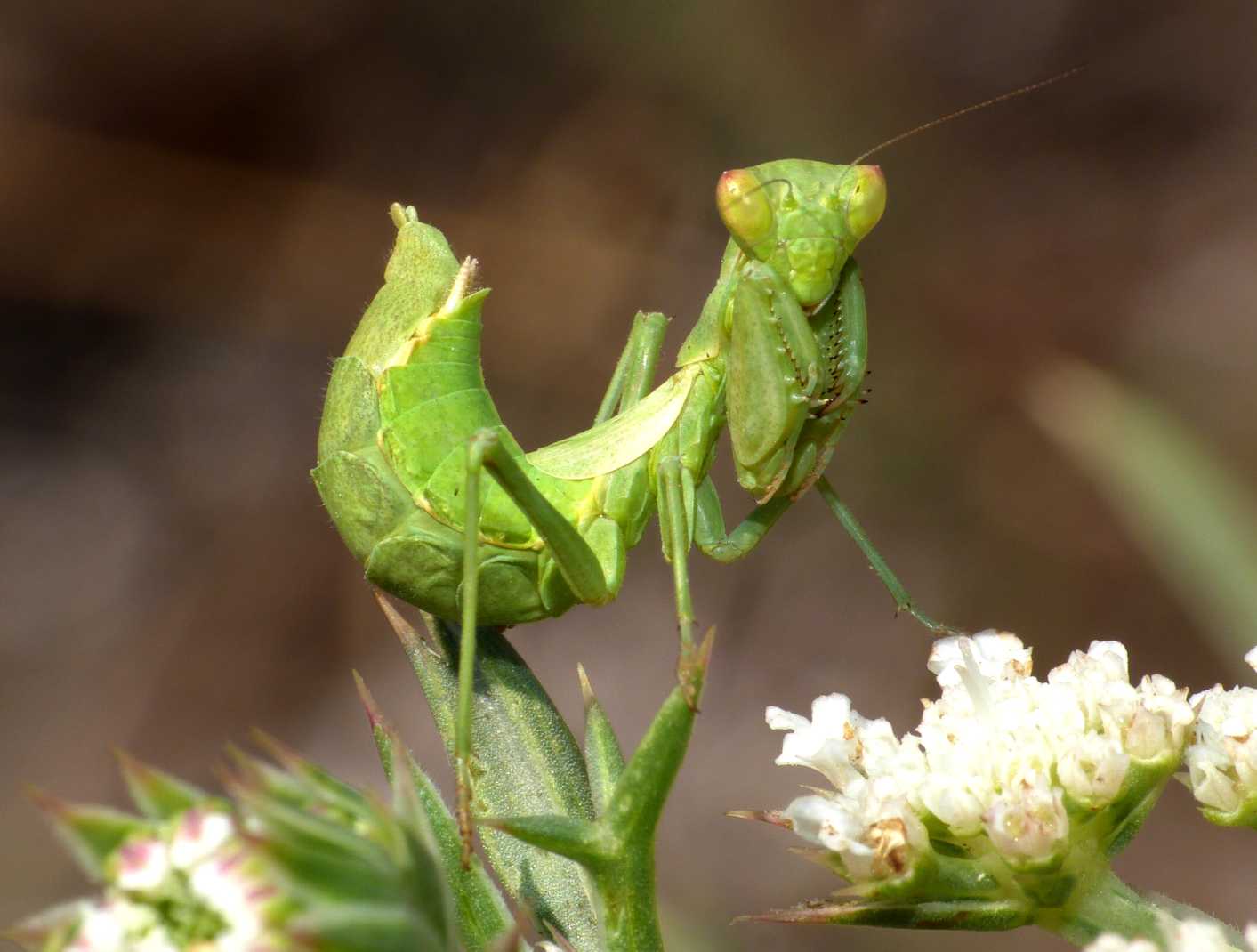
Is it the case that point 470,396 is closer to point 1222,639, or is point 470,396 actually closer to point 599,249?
point 1222,639

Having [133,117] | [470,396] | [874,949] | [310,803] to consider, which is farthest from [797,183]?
[133,117]

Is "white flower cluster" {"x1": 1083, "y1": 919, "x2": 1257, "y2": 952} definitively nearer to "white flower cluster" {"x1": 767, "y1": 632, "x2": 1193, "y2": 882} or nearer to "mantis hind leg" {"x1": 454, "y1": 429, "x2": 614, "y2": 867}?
"white flower cluster" {"x1": 767, "y1": 632, "x2": 1193, "y2": 882}

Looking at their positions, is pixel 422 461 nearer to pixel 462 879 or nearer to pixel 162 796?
pixel 462 879

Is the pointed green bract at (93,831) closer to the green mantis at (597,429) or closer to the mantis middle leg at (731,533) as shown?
the green mantis at (597,429)

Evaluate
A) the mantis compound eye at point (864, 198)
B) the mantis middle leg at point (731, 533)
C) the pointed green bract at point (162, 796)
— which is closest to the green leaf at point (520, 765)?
the mantis middle leg at point (731, 533)

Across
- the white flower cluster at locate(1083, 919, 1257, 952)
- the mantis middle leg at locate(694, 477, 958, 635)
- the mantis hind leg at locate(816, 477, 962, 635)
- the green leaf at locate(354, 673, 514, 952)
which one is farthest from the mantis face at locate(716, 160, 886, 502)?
the white flower cluster at locate(1083, 919, 1257, 952)
